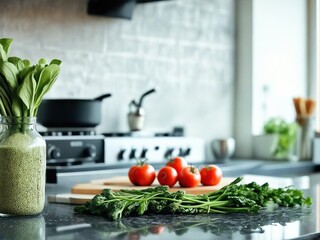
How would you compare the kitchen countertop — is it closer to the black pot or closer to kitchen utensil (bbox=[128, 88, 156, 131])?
the black pot

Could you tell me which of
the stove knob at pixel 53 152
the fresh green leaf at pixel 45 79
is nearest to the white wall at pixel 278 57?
the stove knob at pixel 53 152

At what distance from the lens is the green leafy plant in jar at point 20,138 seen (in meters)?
1.49

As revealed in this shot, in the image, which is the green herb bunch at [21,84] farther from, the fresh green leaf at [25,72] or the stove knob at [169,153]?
the stove knob at [169,153]

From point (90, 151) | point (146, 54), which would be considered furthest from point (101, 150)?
point (146, 54)

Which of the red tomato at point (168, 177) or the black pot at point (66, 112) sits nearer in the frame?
the red tomato at point (168, 177)

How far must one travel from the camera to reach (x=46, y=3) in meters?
3.42

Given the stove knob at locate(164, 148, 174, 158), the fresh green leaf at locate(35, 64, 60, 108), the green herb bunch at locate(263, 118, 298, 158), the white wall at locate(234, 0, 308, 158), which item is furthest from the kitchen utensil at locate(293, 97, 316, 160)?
the fresh green leaf at locate(35, 64, 60, 108)

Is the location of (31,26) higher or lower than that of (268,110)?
higher

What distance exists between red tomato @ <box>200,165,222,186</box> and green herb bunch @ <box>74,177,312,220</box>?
19cm

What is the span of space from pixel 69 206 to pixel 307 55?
11.7 ft

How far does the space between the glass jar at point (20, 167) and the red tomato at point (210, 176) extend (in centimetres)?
60

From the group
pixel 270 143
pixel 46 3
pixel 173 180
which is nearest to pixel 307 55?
pixel 270 143

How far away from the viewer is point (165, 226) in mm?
1466

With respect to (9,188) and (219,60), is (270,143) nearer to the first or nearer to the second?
(219,60)
